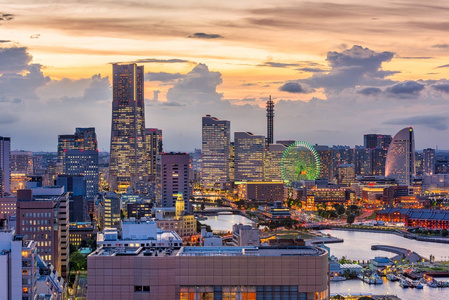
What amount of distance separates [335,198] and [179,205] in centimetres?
2561

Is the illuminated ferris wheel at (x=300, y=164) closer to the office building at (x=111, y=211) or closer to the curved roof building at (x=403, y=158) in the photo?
the curved roof building at (x=403, y=158)

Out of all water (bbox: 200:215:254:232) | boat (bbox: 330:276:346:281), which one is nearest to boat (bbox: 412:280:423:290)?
boat (bbox: 330:276:346:281)

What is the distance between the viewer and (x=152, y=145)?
274 ft

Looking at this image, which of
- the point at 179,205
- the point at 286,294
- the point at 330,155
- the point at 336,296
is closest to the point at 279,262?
the point at 286,294

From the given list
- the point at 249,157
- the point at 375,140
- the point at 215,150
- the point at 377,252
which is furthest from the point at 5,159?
the point at 375,140

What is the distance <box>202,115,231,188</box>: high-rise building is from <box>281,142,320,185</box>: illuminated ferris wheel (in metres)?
15.0

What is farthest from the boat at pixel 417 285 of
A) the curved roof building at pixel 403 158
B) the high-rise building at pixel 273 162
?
the high-rise building at pixel 273 162

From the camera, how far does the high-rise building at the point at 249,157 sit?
8162 centimetres

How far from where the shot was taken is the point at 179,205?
125 ft

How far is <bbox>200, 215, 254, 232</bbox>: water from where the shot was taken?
4313 cm

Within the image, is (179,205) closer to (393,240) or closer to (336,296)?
(393,240)

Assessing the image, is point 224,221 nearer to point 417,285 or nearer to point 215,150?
point 417,285

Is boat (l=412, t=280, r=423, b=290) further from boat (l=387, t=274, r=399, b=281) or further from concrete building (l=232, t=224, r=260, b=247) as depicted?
concrete building (l=232, t=224, r=260, b=247)

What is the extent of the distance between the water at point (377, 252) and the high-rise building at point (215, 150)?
38576mm
